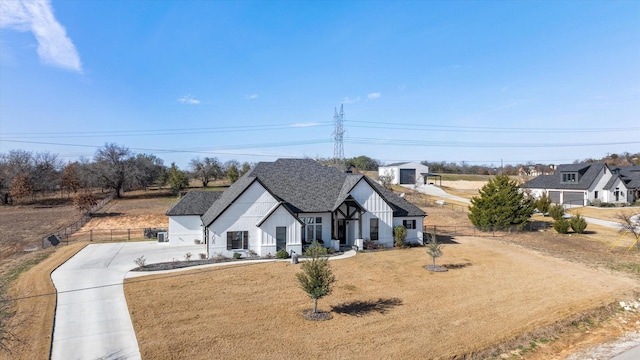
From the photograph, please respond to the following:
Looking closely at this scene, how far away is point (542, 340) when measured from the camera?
1333 cm

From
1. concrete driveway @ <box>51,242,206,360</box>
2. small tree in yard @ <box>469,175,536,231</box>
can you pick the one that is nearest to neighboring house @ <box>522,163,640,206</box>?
small tree in yard @ <box>469,175,536,231</box>

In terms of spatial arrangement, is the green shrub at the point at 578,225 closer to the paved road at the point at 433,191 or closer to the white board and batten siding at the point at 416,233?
the white board and batten siding at the point at 416,233

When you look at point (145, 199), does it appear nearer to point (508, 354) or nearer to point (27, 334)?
point (27, 334)

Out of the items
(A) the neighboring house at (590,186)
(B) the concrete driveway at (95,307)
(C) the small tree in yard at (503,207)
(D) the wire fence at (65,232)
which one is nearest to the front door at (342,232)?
(B) the concrete driveway at (95,307)

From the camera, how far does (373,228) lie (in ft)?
94.9

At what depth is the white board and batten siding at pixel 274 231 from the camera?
2530 cm

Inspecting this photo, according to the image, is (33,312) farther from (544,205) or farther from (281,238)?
(544,205)

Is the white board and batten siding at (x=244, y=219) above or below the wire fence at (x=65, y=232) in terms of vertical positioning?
above

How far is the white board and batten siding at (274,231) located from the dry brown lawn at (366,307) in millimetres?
2614

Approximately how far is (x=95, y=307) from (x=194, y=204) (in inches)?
687

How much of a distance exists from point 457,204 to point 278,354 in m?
53.0

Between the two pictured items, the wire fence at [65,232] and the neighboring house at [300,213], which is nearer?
the neighboring house at [300,213]

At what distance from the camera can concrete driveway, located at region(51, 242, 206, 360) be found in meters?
11.4

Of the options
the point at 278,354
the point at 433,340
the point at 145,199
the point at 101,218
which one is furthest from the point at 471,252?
the point at 145,199
